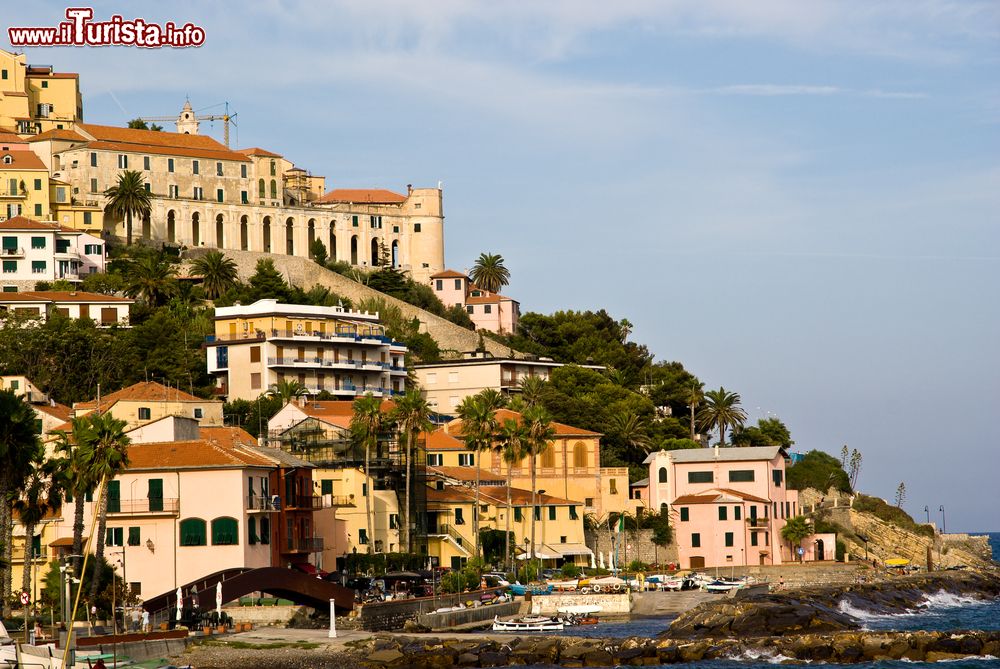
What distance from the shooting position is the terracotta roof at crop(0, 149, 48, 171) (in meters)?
140

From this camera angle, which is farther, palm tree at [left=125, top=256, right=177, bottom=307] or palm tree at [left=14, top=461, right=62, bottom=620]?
palm tree at [left=125, top=256, right=177, bottom=307]

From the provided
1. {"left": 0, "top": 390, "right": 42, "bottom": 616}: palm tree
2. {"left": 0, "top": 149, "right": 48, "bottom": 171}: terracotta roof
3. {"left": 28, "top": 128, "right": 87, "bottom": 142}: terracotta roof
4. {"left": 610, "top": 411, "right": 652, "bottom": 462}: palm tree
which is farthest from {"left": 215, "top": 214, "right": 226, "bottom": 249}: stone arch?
{"left": 0, "top": 390, "right": 42, "bottom": 616}: palm tree

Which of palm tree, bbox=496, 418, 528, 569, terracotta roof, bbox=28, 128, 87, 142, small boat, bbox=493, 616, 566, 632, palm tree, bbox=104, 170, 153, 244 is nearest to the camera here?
small boat, bbox=493, 616, 566, 632

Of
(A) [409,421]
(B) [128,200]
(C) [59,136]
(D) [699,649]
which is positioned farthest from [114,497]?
(C) [59,136]

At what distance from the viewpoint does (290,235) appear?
515 feet

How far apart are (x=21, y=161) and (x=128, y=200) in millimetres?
Result: 9695

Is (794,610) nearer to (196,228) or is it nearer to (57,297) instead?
(57,297)

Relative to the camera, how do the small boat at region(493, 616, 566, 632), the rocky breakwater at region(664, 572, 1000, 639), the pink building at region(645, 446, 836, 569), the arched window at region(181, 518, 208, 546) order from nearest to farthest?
1. the arched window at region(181, 518, 208, 546)
2. the rocky breakwater at region(664, 572, 1000, 639)
3. the small boat at region(493, 616, 566, 632)
4. the pink building at region(645, 446, 836, 569)

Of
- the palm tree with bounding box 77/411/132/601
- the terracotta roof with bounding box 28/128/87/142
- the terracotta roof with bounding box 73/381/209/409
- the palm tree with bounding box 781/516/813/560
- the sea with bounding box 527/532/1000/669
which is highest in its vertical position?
the terracotta roof with bounding box 28/128/87/142

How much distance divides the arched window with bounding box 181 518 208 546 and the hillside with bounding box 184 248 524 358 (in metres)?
71.8

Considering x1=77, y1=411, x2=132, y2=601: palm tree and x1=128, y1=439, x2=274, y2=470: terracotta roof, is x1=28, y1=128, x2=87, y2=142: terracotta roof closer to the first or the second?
x1=128, y1=439, x2=274, y2=470: terracotta roof

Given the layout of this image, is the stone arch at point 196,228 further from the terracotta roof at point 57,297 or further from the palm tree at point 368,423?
the palm tree at point 368,423

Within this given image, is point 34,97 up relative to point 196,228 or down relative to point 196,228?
up

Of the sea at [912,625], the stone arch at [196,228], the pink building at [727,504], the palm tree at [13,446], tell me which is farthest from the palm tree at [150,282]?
the palm tree at [13,446]
